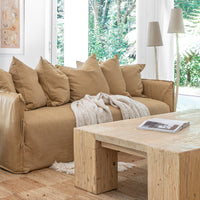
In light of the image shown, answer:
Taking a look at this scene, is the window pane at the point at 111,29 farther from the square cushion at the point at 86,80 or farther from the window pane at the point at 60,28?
the square cushion at the point at 86,80

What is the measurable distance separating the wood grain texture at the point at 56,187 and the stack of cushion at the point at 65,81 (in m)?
0.71

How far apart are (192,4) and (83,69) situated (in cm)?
A: 275

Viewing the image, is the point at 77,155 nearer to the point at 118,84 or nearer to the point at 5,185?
the point at 5,185

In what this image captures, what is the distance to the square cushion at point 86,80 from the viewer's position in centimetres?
391

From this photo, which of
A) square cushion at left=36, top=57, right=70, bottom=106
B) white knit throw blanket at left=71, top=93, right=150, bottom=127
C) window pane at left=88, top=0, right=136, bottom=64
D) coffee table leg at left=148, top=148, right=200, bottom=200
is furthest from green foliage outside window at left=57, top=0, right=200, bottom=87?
coffee table leg at left=148, top=148, right=200, bottom=200

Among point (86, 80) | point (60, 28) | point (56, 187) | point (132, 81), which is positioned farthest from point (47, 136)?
point (60, 28)

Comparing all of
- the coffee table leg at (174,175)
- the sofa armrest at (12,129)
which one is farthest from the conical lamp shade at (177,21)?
the coffee table leg at (174,175)

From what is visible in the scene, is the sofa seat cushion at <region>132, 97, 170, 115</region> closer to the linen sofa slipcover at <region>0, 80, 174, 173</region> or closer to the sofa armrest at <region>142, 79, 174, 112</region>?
the sofa armrest at <region>142, 79, 174, 112</region>

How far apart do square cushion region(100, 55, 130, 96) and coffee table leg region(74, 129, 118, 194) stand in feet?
5.24

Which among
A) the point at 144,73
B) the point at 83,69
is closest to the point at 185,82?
the point at 144,73

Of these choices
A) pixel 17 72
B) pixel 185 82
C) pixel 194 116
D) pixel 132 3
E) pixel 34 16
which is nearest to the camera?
pixel 194 116

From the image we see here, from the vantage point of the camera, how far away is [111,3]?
6.83m

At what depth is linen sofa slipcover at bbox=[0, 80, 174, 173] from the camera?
305cm

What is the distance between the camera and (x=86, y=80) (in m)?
3.99
